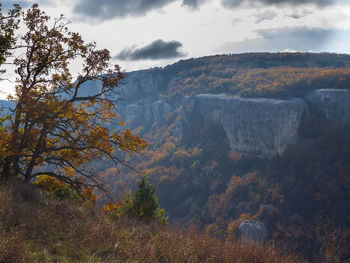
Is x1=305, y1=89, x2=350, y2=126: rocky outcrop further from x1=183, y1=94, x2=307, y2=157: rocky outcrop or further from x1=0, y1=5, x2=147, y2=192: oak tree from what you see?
x1=0, y1=5, x2=147, y2=192: oak tree

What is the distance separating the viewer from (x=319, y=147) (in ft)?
237

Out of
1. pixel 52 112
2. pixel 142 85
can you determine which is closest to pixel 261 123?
pixel 52 112

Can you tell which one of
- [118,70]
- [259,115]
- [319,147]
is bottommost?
[319,147]

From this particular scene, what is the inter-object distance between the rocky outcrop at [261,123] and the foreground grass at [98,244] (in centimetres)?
7490

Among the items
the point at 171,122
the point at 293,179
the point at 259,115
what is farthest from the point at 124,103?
the point at 293,179

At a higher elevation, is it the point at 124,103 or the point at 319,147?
the point at 124,103

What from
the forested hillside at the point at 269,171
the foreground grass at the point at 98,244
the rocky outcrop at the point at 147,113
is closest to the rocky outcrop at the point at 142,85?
the rocky outcrop at the point at 147,113

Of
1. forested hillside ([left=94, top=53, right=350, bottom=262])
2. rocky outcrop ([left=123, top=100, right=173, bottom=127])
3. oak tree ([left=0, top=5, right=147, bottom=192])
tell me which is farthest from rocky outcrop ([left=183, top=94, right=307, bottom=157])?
oak tree ([left=0, top=5, right=147, bottom=192])

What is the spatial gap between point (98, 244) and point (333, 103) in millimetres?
80551

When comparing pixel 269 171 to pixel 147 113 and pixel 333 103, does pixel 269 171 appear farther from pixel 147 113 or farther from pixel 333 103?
pixel 147 113

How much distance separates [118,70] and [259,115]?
74.8 m

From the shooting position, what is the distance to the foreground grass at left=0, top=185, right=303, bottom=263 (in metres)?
4.59

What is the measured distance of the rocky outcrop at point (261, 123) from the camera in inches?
2891

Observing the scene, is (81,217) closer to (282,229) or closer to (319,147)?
(282,229)
